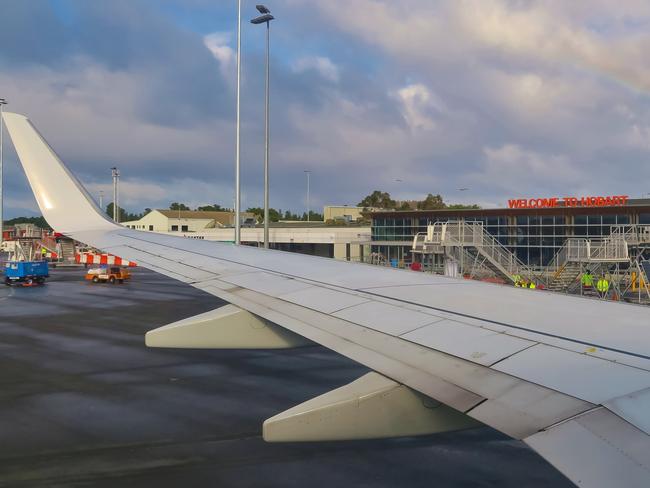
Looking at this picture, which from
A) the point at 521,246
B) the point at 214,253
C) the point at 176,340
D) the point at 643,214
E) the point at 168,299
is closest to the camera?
the point at 176,340

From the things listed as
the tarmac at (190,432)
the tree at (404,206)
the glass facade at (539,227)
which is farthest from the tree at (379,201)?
the tarmac at (190,432)

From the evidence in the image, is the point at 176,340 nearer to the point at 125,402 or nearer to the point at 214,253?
the point at 214,253

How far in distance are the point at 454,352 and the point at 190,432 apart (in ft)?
18.2

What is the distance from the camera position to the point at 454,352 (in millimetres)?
4273

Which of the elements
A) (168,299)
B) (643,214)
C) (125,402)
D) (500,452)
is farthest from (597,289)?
(125,402)

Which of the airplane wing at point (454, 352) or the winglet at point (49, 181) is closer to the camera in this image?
the airplane wing at point (454, 352)

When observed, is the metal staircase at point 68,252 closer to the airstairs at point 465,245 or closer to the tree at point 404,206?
the airstairs at point 465,245

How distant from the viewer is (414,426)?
172 inches

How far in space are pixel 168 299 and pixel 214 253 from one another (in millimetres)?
17447

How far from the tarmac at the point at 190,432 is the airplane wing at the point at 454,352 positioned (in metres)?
1.64

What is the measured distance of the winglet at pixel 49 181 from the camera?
9.41 metres

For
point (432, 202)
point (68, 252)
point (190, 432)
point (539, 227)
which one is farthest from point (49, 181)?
point (432, 202)

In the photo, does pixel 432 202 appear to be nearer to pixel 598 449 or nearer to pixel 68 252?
pixel 68 252

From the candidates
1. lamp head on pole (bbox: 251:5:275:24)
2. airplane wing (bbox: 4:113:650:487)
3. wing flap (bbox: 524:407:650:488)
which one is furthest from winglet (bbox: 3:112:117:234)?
lamp head on pole (bbox: 251:5:275:24)
